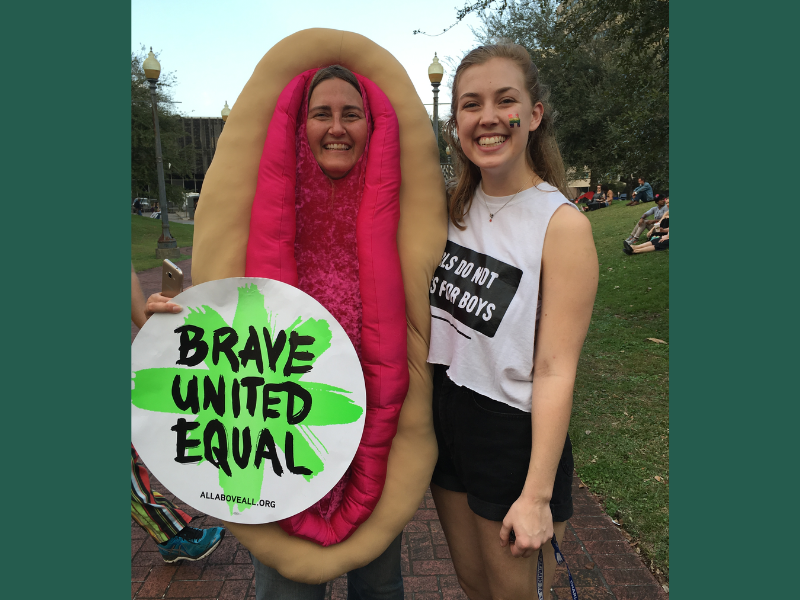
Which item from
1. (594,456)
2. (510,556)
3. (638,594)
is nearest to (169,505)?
(510,556)

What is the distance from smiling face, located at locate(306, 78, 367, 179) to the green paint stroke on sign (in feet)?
1.57

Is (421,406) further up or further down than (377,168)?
further down

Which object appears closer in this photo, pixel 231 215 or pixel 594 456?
pixel 231 215

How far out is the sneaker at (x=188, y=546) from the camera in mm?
2955

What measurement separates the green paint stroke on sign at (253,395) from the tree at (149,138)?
22.5 meters

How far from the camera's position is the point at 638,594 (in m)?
A: 2.76

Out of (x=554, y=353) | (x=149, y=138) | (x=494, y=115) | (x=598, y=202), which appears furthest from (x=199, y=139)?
(x=554, y=353)

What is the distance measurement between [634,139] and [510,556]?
607 cm

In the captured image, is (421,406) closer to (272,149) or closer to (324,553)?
(324,553)

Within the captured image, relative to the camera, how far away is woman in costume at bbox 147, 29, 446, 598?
171cm

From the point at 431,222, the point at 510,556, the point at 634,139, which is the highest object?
the point at 634,139

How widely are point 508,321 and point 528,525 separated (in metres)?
0.58

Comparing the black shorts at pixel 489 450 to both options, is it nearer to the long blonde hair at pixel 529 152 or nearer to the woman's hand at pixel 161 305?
the long blonde hair at pixel 529 152

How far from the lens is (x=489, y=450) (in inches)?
66.4
